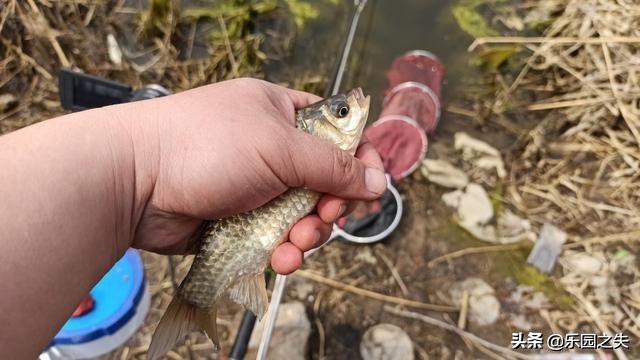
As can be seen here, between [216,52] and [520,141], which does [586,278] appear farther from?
[216,52]

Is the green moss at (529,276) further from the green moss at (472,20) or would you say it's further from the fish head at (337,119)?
the green moss at (472,20)

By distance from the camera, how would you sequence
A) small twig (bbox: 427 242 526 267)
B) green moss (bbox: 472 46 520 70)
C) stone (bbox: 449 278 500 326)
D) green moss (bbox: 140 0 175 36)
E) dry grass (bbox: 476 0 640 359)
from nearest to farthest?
stone (bbox: 449 278 500 326) < dry grass (bbox: 476 0 640 359) < small twig (bbox: 427 242 526 267) < green moss (bbox: 140 0 175 36) < green moss (bbox: 472 46 520 70)

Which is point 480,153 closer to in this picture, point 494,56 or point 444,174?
point 444,174

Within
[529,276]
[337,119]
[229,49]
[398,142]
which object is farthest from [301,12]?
[529,276]

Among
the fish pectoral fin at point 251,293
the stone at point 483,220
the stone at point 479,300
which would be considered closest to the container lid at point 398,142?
the stone at point 483,220

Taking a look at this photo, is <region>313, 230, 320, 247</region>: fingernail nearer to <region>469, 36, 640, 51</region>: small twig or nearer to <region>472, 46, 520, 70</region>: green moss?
<region>472, 46, 520, 70</region>: green moss

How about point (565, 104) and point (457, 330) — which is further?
point (565, 104)

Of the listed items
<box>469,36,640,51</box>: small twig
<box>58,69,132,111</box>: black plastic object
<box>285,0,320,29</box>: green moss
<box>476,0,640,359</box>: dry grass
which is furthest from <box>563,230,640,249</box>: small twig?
<box>58,69,132,111</box>: black plastic object
